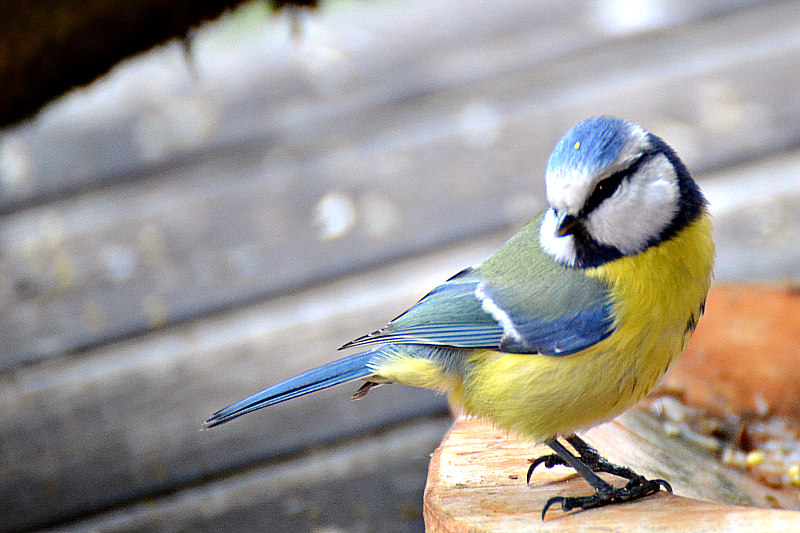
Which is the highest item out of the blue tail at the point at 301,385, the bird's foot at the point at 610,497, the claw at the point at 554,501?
the blue tail at the point at 301,385

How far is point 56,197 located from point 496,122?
888 millimetres

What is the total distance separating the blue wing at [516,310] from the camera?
74cm

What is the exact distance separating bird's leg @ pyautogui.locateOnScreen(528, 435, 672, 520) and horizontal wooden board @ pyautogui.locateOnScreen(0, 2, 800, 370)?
2.50 feet

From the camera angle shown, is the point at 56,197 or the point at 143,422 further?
the point at 143,422

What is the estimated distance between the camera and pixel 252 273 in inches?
60.1

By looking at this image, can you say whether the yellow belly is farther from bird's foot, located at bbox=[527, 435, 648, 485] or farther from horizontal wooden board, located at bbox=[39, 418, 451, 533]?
horizontal wooden board, located at bbox=[39, 418, 451, 533]

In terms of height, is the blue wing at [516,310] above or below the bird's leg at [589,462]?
above

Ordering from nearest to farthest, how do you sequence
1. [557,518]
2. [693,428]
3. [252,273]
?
[557,518] < [693,428] < [252,273]

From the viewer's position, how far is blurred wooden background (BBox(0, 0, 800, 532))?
1443 millimetres

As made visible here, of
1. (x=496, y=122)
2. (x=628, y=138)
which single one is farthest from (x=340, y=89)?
(x=628, y=138)

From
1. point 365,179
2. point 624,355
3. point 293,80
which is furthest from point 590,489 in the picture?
point 293,80

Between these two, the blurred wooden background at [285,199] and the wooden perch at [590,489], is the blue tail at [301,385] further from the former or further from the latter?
the blurred wooden background at [285,199]

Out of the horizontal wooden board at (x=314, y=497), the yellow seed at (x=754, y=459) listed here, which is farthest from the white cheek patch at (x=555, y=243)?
the horizontal wooden board at (x=314, y=497)

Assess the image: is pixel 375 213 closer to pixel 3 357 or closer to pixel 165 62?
pixel 165 62
